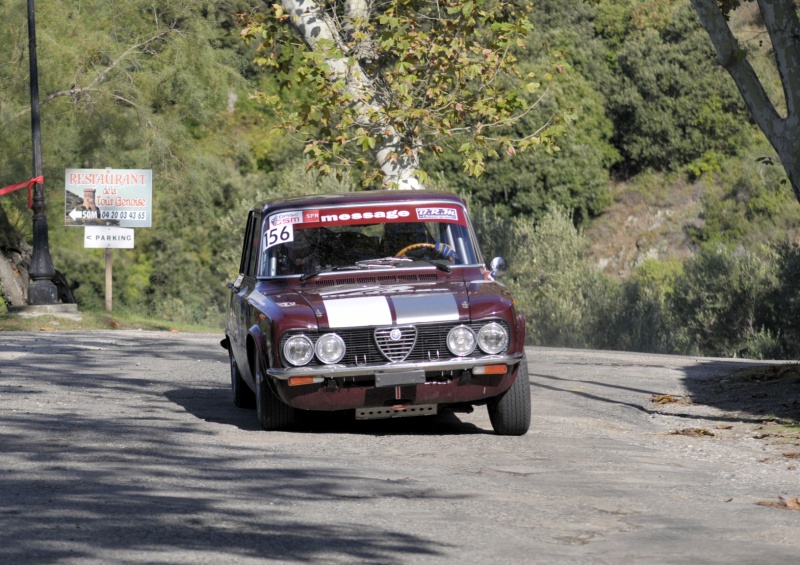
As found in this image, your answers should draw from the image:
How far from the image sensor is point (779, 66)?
10.4 meters

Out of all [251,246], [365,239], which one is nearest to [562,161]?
[251,246]

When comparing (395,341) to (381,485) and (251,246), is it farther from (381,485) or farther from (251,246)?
(251,246)

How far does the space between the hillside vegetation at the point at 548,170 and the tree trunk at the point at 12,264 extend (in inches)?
102

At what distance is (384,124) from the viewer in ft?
62.6

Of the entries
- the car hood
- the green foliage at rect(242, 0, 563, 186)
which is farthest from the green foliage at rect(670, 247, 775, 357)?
the car hood

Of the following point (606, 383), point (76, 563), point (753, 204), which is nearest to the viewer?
point (76, 563)

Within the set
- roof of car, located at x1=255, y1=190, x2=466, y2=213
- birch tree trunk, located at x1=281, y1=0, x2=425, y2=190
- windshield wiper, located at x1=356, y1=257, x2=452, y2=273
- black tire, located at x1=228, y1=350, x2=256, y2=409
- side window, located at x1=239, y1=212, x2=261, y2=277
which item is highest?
birch tree trunk, located at x1=281, y1=0, x2=425, y2=190

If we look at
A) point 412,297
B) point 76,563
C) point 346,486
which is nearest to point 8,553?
point 76,563

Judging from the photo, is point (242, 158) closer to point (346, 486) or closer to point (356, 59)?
point (356, 59)

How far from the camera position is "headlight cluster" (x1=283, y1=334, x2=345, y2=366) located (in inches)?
357

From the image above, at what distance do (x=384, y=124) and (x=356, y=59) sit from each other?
39.2 inches

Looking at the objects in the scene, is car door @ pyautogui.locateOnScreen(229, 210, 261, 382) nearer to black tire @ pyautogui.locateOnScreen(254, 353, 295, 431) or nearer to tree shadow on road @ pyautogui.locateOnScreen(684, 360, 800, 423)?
black tire @ pyautogui.locateOnScreen(254, 353, 295, 431)

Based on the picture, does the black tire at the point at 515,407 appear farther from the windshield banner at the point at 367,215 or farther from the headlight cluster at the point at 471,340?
the windshield banner at the point at 367,215

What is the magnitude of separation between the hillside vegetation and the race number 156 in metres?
9.61
